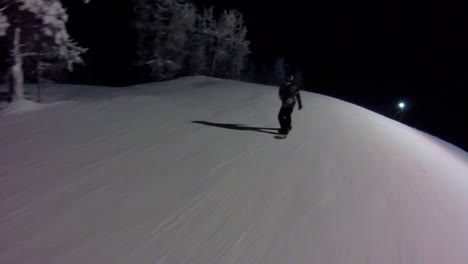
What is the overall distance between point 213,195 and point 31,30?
41.6 feet

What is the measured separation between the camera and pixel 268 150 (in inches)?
448

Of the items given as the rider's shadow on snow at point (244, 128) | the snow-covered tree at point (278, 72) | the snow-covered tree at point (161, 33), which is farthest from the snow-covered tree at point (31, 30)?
the snow-covered tree at point (278, 72)

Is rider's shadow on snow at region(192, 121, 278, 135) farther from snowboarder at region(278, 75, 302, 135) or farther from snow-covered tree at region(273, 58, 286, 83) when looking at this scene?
snow-covered tree at region(273, 58, 286, 83)

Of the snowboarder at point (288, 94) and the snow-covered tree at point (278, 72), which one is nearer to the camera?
the snowboarder at point (288, 94)

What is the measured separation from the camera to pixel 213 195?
25.8 feet

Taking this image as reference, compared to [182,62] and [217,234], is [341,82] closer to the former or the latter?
[182,62]

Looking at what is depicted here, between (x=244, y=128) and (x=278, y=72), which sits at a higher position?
(x=244, y=128)

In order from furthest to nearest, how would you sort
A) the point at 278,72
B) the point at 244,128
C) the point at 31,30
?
the point at 278,72, the point at 31,30, the point at 244,128

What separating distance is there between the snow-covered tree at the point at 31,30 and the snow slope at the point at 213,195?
3501 mm

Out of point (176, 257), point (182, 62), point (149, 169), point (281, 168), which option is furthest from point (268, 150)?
point (182, 62)

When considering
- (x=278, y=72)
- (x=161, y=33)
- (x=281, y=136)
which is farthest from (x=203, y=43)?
(x=281, y=136)

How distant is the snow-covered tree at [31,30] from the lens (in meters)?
15.9

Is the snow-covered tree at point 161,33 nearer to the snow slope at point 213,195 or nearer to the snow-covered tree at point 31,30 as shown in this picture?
the snow-covered tree at point 31,30

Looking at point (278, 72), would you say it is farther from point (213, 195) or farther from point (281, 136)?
point (213, 195)
